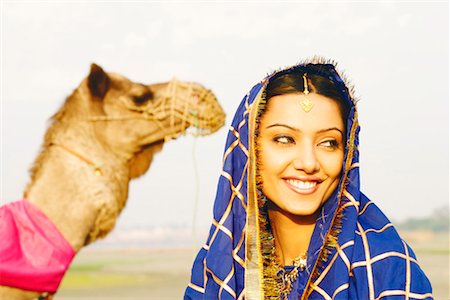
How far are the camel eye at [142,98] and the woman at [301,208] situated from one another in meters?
2.16

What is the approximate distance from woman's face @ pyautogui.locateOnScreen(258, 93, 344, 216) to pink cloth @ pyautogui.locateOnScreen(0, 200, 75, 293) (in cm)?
205

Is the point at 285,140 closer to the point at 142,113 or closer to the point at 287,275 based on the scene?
the point at 287,275

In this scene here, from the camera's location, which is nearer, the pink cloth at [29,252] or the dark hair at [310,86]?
the dark hair at [310,86]

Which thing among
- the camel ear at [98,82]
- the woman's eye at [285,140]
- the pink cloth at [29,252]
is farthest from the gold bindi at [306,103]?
the camel ear at [98,82]

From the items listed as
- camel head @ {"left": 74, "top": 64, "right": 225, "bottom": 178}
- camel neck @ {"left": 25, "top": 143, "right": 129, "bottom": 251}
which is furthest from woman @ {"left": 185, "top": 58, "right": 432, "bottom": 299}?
camel head @ {"left": 74, "top": 64, "right": 225, "bottom": 178}

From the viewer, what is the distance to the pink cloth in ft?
13.0

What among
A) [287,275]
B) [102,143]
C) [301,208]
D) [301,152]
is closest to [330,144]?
[301,152]

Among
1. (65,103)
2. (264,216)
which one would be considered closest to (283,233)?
(264,216)

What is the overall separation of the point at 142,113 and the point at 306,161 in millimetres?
2471

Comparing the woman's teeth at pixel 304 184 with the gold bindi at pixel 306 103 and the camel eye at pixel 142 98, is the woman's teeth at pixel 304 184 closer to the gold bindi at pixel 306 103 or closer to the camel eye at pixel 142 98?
the gold bindi at pixel 306 103

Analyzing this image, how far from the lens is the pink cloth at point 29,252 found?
3.96 metres

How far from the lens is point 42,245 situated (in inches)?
161

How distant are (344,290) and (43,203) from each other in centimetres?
247

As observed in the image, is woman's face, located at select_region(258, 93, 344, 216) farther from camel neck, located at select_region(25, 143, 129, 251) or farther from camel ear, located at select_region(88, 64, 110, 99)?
camel ear, located at select_region(88, 64, 110, 99)
